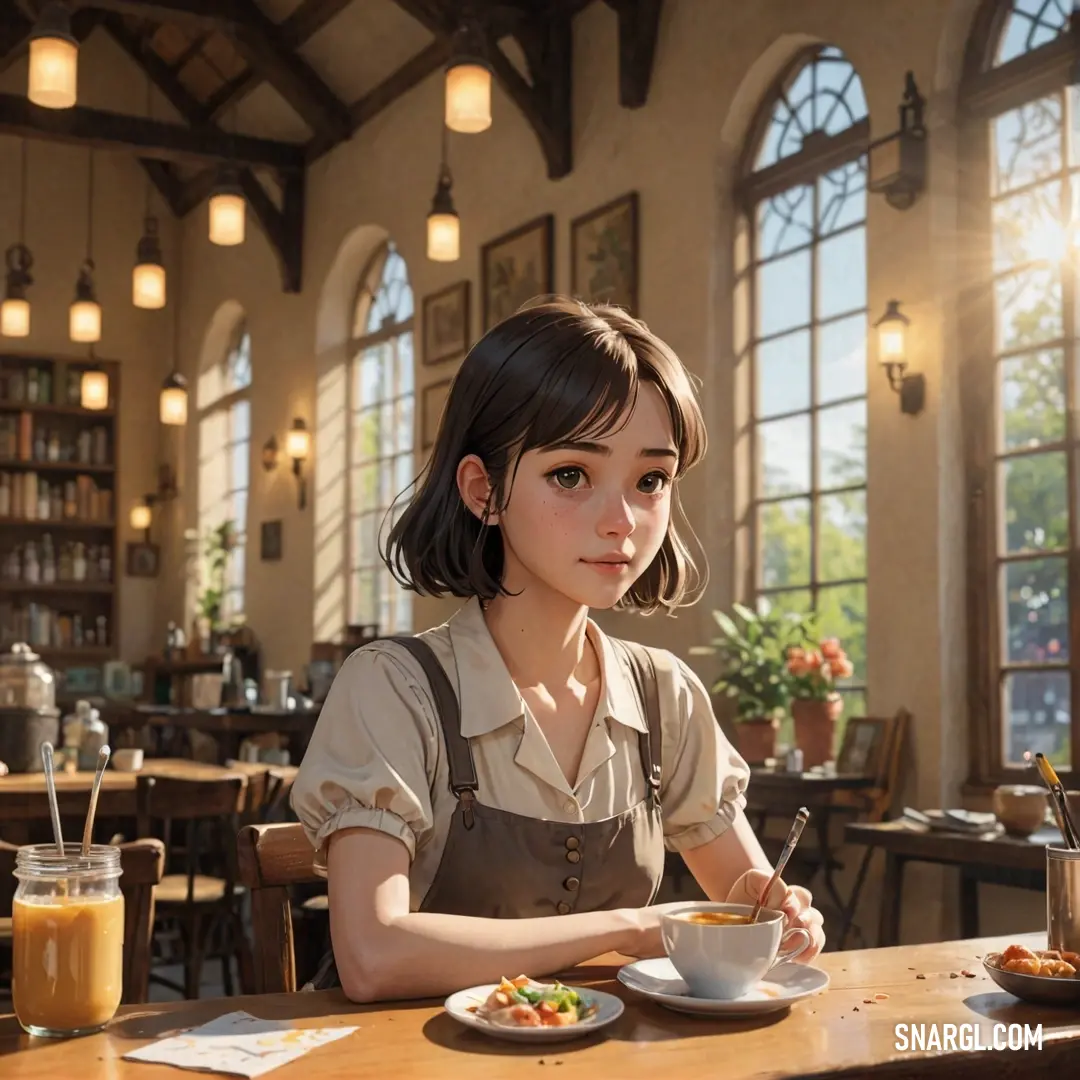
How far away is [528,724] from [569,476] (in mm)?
279

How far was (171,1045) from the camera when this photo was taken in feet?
3.79

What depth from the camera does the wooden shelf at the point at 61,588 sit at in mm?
10250

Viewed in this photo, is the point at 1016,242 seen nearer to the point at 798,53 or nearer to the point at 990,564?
the point at 990,564

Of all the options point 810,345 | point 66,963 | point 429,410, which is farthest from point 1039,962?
point 429,410

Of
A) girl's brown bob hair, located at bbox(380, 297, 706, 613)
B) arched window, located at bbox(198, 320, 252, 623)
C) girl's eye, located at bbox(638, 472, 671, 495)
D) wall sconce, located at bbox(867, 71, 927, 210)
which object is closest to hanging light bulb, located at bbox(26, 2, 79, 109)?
wall sconce, located at bbox(867, 71, 927, 210)

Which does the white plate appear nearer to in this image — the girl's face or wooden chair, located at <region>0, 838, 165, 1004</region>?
the girl's face

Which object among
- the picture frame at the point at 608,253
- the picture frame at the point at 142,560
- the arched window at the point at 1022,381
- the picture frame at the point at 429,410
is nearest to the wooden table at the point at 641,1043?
the arched window at the point at 1022,381

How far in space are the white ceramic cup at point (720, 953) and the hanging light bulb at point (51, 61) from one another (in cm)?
407

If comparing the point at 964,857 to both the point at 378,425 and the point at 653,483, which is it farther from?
the point at 378,425

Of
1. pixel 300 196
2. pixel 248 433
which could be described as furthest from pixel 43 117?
pixel 248 433

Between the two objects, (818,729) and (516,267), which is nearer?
(818,729)

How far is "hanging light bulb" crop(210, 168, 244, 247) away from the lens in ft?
19.8

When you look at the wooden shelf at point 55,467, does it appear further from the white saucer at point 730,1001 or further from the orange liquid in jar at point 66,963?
the white saucer at point 730,1001

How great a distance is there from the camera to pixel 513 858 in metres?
1.50
